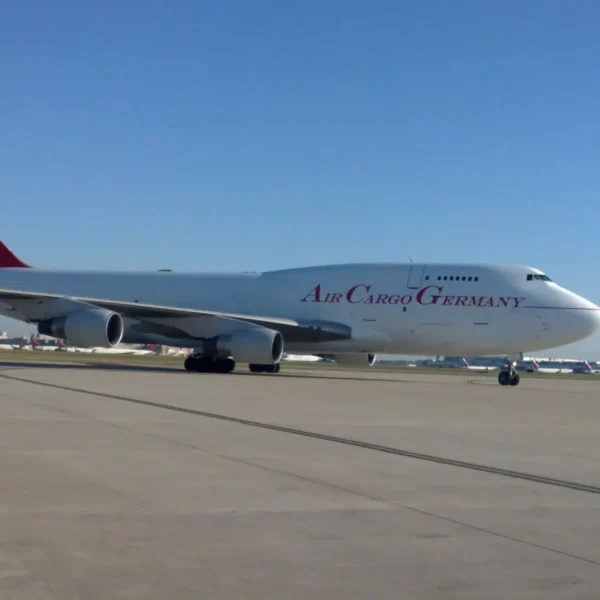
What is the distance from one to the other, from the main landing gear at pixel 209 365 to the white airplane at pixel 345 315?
0.12 feet

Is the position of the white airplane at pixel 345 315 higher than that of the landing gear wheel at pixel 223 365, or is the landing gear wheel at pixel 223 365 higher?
the white airplane at pixel 345 315

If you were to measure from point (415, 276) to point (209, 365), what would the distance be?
24.5 feet

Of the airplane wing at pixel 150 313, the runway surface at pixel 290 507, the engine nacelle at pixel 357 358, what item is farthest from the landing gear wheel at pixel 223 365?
the runway surface at pixel 290 507

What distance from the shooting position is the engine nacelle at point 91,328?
29.1 metres

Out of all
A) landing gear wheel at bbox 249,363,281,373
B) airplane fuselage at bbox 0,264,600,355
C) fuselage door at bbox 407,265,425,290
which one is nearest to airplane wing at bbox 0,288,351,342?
airplane fuselage at bbox 0,264,600,355

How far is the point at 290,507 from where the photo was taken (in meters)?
6.78

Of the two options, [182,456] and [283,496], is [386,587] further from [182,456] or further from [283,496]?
[182,456]

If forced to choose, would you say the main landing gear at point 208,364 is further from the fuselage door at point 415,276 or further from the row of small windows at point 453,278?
the row of small windows at point 453,278

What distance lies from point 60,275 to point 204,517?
103 ft

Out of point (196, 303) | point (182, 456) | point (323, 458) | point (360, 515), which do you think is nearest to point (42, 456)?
point (182, 456)

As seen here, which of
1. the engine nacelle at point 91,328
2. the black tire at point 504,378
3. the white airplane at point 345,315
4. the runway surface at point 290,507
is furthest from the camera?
the white airplane at point 345,315

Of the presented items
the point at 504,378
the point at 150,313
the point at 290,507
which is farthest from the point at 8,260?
the point at 290,507

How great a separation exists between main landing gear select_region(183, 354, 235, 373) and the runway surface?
700 inches

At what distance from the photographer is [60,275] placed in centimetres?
3650
